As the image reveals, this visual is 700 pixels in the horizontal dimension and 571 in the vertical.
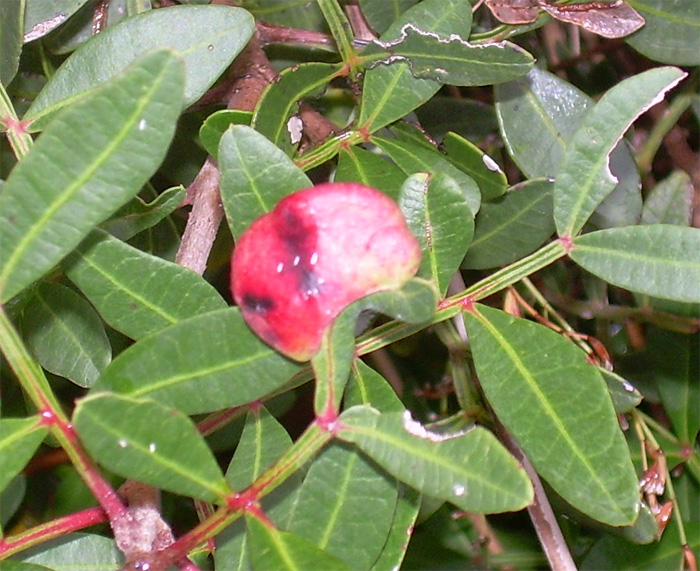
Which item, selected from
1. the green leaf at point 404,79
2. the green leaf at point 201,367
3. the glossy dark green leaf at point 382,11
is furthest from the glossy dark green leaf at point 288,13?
the green leaf at point 201,367

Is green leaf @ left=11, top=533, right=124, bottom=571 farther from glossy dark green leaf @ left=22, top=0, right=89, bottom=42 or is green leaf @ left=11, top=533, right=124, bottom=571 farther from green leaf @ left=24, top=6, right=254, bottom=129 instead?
glossy dark green leaf @ left=22, top=0, right=89, bottom=42

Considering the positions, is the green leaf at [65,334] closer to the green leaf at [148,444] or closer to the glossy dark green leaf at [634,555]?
the green leaf at [148,444]

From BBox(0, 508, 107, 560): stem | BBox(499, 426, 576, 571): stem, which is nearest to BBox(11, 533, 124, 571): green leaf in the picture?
BBox(0, 508, 107, 560): stem

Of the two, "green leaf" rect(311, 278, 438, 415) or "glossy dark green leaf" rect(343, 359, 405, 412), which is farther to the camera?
"glossy dark green leaf" rect(343, 359, 405, 412)

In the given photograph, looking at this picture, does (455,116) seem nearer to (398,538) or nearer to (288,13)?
(288,13)

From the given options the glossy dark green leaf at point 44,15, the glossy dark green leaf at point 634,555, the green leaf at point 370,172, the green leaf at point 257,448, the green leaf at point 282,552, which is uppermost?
the glossy dark green leaf at point 44,15
